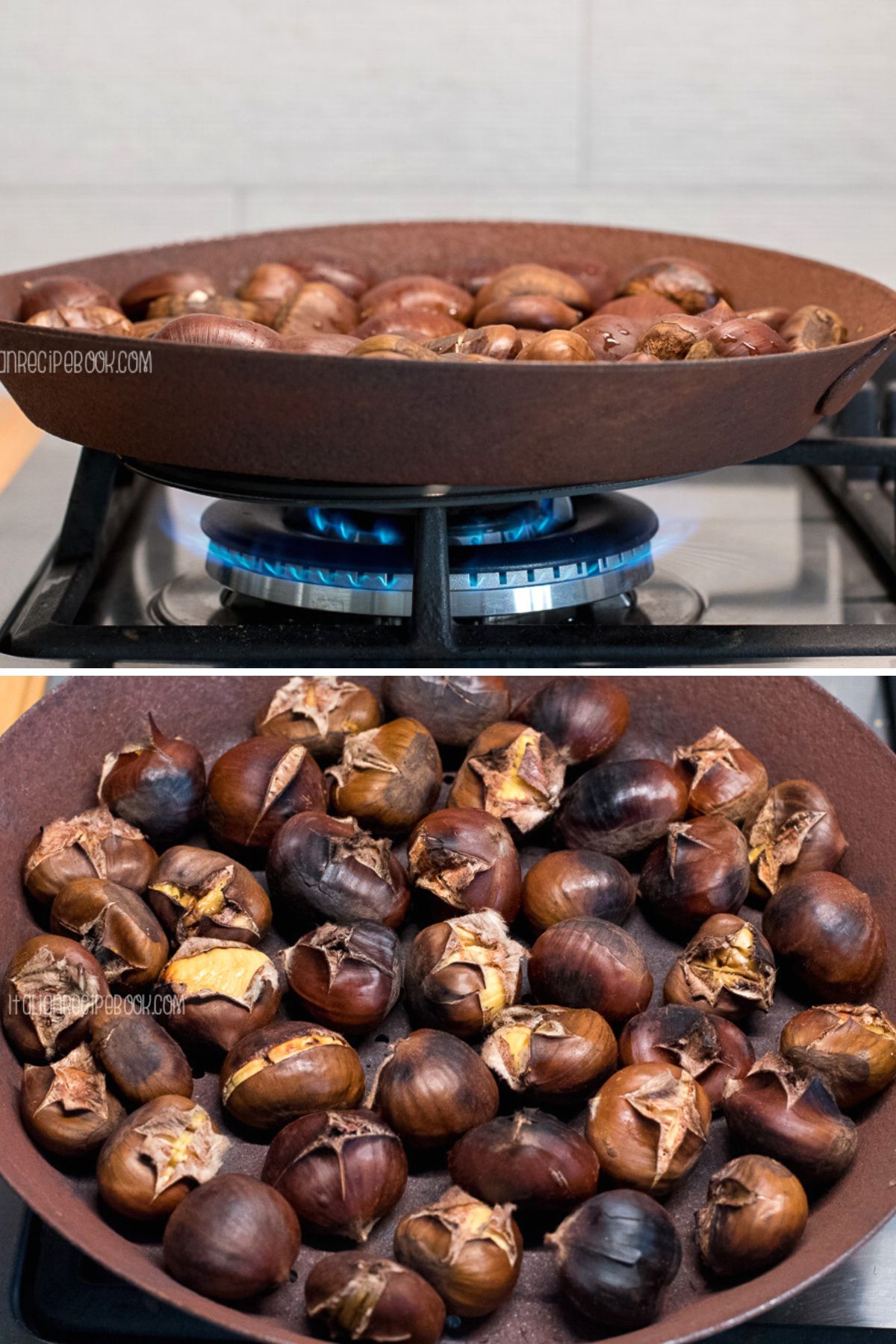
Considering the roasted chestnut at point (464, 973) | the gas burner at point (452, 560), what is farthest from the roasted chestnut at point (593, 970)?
the gas burner at point (452, 560)

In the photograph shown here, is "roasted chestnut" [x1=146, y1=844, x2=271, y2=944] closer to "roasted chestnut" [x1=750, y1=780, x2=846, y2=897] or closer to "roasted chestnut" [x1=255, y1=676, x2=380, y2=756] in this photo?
"roasted chestnut" [x1=255, y1=676, x2=380, y2=756]

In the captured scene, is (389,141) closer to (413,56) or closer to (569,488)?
(413,56)

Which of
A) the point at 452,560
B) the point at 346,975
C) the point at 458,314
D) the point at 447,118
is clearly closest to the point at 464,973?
the point at 346,975

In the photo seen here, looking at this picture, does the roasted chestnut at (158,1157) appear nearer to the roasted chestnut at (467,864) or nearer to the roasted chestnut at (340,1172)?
the roasted chestnut at (340,1172)

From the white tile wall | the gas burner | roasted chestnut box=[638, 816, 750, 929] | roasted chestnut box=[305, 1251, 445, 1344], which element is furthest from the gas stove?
the white tile wall

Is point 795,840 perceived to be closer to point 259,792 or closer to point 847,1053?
point 847,1053

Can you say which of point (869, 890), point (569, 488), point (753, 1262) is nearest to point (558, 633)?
point (569, 488)
